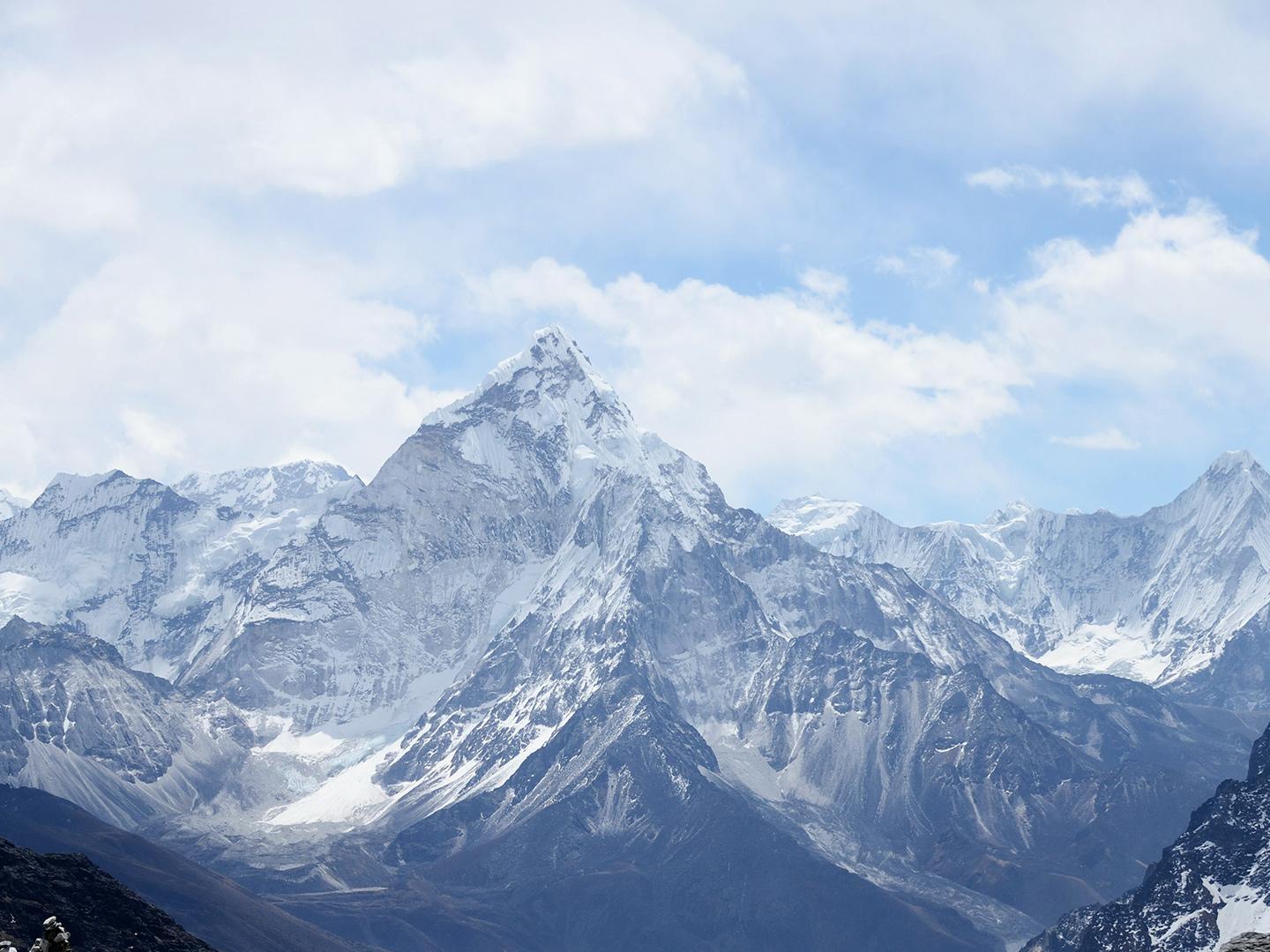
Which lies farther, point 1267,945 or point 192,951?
point 192,951

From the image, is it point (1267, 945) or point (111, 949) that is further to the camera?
point (111, 949)

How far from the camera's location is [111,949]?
191m

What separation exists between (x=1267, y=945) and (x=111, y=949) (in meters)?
113

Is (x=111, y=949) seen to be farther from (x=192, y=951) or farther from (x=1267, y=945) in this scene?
(x=1267, y=945)

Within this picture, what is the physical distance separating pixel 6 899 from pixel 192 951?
18.2 m

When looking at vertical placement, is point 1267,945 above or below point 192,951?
above

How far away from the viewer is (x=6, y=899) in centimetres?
19362

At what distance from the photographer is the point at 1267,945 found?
121188 mm

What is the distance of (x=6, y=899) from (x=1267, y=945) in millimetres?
122041

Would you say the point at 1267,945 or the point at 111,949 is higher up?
the point at 1267,945

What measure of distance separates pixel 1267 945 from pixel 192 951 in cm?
11245

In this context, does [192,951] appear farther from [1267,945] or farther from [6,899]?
[1267,945]

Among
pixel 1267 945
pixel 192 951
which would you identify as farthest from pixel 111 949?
pixel 1267 945

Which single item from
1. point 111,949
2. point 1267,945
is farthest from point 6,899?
point 1267,945
